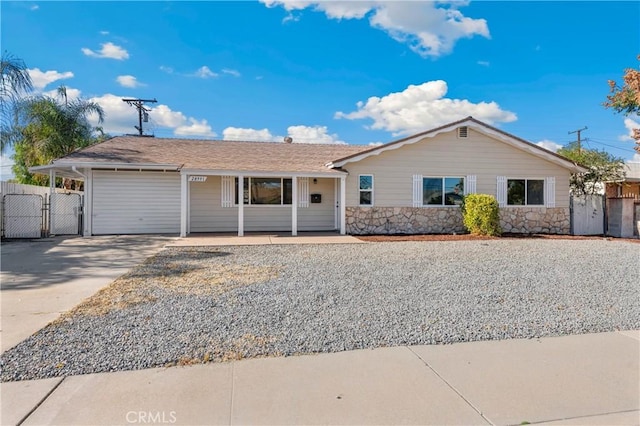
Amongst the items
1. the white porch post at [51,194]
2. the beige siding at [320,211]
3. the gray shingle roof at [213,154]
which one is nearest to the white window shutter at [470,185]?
the beige siding at [320,211]

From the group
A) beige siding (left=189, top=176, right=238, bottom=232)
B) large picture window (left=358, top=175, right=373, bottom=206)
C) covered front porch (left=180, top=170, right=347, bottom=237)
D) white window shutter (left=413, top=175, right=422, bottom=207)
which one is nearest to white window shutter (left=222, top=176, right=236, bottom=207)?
covered front porch (left=180, top=170, right=347, bottom=237)

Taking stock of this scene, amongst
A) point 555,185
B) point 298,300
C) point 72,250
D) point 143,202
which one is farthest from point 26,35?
point 555,185

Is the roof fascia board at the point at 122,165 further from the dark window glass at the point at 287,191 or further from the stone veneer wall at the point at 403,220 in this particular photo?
the stone veneer wall at the point at 403,220

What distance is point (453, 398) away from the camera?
288 centimetres

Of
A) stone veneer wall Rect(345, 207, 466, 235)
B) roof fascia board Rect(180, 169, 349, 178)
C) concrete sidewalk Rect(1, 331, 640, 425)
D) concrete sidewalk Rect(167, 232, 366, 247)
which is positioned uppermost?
roof fascia board Rect(180, 169, 349, 178)

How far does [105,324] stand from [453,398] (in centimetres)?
382

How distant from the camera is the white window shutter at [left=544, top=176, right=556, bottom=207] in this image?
1510 centimetres

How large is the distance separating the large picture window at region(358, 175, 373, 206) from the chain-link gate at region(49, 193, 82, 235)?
1112 centimetres

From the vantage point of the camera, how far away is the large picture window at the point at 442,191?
47.9ft

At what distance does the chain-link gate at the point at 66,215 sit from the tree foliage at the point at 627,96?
1778 centimetres

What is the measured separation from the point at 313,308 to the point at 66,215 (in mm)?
13757

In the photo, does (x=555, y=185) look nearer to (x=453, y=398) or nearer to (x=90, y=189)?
(x=453, y=398)

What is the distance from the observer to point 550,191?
15.1 meters

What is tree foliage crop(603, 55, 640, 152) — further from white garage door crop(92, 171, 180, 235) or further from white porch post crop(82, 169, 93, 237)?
white porch post crop(82, 169, 93, 237)
